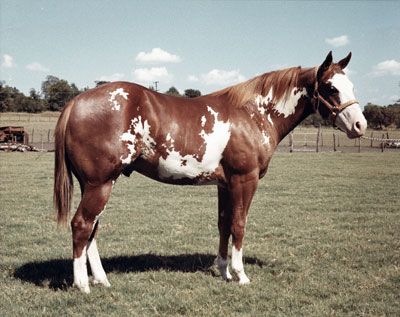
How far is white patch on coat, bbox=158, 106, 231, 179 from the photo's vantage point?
4.78 meters

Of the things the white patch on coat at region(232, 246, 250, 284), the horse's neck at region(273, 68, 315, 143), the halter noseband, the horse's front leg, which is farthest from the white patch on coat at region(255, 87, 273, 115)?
the white patch on coat at region(232, 246, 250, 284)

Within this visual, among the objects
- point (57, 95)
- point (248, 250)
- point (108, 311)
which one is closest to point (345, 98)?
point (248, 250)

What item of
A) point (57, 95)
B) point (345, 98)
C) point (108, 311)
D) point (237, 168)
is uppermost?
point (57, 95)

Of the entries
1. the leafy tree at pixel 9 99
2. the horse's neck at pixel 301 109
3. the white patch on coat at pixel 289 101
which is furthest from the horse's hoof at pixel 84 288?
the leafy tree at pixel 9 99

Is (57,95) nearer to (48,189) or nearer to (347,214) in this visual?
(48,189)

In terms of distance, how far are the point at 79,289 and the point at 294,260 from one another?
3.15 m

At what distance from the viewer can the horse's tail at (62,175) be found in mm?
4637

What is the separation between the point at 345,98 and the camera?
4930mm

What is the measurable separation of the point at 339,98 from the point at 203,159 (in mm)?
1914

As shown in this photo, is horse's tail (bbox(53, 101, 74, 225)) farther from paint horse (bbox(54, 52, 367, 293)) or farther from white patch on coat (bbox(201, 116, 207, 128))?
white patch on coat (bbox(201, 116, 207, 128))

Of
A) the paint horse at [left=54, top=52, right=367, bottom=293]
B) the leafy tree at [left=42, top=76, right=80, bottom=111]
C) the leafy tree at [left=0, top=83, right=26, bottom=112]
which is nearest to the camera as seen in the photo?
the paint horse at [left=54, top=52, right=367, bottom=293]

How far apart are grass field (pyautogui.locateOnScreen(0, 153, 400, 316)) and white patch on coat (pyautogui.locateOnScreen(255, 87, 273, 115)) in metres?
2.26

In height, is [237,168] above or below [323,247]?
above

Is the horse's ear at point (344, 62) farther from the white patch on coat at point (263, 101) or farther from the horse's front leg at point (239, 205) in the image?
the horse's front leg at point (239, 205)
